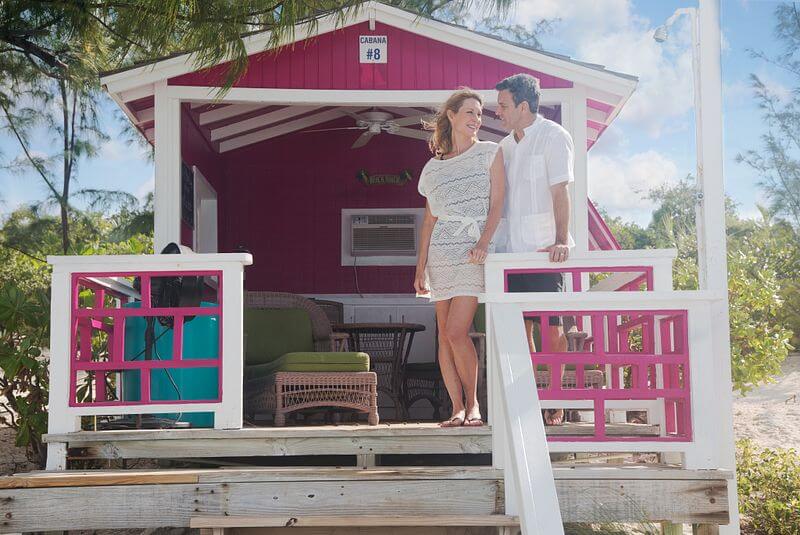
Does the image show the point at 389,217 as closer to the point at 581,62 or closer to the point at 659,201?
the point at 581,62

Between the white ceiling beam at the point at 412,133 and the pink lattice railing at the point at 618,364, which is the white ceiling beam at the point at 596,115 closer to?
the white ceiling beam at the point at 412,133

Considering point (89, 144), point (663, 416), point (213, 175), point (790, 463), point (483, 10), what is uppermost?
point (89, 144)

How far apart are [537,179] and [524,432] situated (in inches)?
80.7

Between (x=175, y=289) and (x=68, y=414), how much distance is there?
0.89 m

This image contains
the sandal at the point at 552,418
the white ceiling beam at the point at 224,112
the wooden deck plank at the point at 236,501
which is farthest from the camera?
the white ceiling beam at the point at 224,112

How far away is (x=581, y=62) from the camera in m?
6.88

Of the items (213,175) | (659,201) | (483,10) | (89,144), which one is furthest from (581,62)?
(659,201)

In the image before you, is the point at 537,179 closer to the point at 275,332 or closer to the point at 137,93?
the point at 275,332

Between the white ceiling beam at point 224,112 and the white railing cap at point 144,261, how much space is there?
3.76 meters

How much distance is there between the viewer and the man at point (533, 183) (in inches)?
188

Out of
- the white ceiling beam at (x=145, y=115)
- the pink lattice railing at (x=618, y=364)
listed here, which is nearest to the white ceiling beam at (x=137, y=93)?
the white ceiling beam at (x=145, y=115)

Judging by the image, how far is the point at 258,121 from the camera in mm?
9234

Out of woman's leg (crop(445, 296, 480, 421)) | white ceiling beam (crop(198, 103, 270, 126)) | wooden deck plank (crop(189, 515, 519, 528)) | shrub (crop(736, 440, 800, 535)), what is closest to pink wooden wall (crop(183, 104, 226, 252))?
white ceiling beam (crop(198, 103, 270, 126))

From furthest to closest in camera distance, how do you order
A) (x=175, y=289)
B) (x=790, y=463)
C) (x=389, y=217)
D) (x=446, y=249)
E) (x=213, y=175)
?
(x=389, y=217) < (x=213, y=175) < (x=790, y=463) < (x=175, y=289) < (x=446, y=249)
